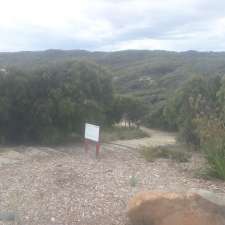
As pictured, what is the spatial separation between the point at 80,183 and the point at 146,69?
45.7 m

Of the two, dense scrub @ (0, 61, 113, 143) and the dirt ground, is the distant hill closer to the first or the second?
dense scrub @ (0, 61, 113, 143)

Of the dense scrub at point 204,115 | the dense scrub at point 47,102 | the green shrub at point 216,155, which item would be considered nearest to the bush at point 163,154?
the dense scrub at point 204,115

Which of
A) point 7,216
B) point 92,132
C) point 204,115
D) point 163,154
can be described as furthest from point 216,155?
point 7,216

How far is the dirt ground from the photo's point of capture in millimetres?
5730

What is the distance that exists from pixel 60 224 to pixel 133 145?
255 inches

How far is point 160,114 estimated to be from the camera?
60.5 feet

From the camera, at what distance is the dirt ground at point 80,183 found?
5730mm

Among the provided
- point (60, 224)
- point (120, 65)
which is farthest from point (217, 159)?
point (120, 65)

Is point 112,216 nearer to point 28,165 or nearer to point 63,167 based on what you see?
point 63,167

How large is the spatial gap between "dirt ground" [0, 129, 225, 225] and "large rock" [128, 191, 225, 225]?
0.35 metres

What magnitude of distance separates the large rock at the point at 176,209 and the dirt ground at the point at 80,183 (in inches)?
14.0

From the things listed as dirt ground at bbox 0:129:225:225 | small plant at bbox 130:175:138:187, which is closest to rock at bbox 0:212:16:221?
dirt ground at bbox 0:129:225:225

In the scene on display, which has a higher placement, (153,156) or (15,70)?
(15,70)

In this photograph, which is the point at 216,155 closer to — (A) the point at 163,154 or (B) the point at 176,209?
(A) the point at 163,154
